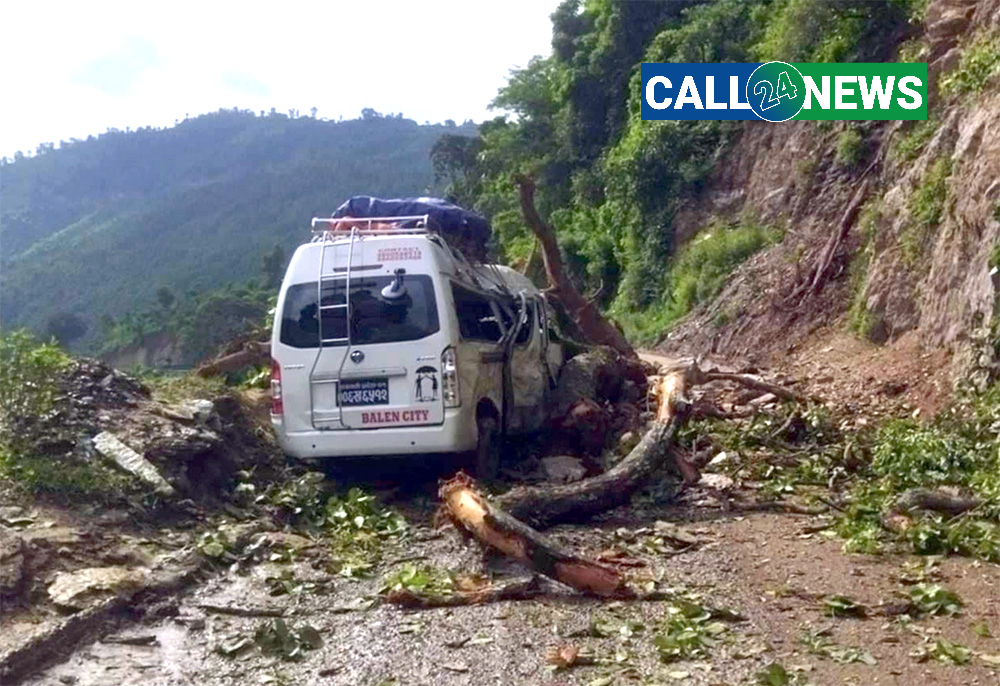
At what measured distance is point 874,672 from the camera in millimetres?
5133

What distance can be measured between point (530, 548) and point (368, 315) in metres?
3.21

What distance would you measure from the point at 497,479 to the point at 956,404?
4208 millimetres

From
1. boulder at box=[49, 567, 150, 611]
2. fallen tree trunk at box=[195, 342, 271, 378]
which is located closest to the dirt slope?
fallen tree trunk at box=[195, 342, 271, 378]

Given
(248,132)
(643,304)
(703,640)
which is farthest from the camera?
(248,132)

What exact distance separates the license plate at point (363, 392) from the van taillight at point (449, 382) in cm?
45

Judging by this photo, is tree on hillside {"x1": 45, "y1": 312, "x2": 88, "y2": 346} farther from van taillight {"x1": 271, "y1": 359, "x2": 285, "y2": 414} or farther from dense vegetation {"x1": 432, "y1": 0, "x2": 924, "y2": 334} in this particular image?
van taillight {"x1": 271, "y1": 359, "x2": 285, "y2": 414}

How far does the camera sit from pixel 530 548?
6645 millimetres

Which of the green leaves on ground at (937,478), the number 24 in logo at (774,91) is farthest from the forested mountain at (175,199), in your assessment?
the green leaves on ground at (937,478)

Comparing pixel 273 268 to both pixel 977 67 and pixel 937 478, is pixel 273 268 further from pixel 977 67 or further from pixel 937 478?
pixel 937 478

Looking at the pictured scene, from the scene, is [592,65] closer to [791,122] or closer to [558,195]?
[558,195]

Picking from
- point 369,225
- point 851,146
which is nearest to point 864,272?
point 851,146

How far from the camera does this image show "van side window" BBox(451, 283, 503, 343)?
9.62m

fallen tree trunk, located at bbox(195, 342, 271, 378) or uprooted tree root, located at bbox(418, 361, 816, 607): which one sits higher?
fallen tree trunk, located at bbox(195, 342, 271, 378)

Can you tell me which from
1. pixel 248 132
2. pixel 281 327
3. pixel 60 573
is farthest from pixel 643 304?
pixel 248 132
